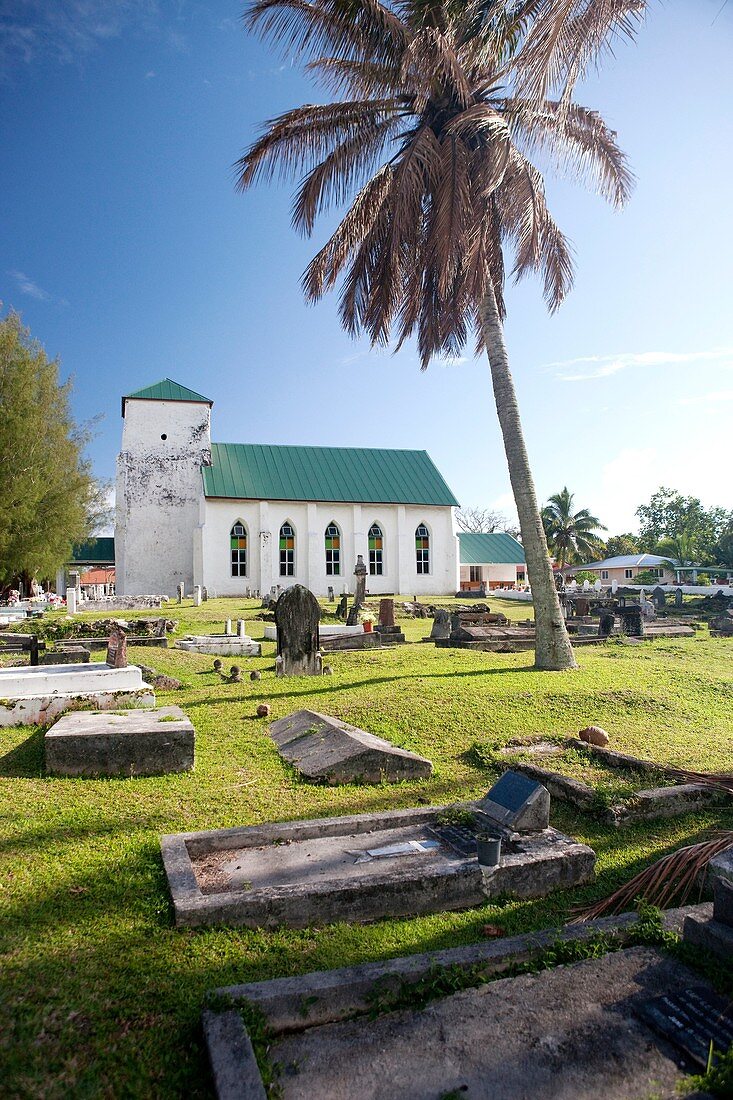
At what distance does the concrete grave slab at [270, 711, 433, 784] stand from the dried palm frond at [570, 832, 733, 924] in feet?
8.10

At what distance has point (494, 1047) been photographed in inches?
101

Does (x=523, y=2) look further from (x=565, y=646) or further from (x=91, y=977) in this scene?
(x=91, y=977)

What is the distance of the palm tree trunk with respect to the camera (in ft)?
38.1

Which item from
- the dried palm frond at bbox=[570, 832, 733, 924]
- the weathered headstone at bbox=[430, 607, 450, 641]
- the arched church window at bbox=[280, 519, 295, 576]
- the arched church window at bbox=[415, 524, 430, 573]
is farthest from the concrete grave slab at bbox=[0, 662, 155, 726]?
the arched church window at bbox=[415, 524, 430, 573]

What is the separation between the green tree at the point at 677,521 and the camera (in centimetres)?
5968

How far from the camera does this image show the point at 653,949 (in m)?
3.18

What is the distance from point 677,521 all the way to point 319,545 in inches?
1726

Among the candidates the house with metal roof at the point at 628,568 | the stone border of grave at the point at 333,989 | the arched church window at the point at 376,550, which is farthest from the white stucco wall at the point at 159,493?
the stone border of grave at the point at 333,989

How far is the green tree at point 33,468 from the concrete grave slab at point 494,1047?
27.1m

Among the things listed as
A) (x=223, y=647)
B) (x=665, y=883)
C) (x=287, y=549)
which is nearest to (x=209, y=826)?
(x=665, y=883)

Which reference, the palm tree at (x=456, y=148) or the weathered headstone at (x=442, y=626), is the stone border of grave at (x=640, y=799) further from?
the weathered headstone at (x=442, y=626)

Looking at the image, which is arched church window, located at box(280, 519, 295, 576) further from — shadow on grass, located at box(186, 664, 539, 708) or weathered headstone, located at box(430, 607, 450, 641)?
shadow on grass, located at box(186, 664, 539, 708)

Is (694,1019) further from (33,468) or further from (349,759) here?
(33,468)

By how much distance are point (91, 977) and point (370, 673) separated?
8567 millimetres
